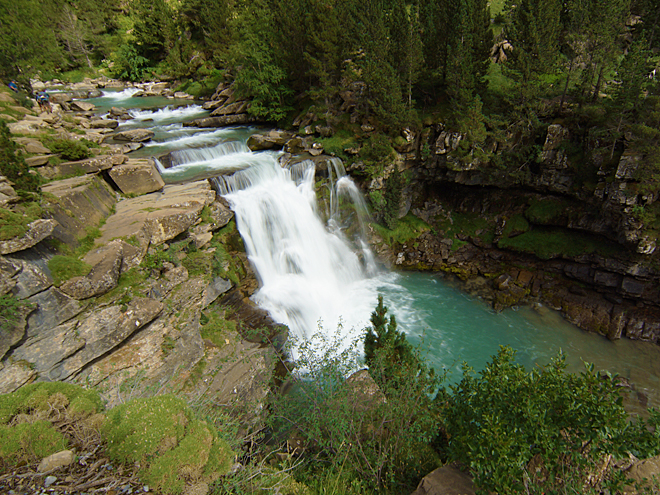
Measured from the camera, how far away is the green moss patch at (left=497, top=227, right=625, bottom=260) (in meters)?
21.0

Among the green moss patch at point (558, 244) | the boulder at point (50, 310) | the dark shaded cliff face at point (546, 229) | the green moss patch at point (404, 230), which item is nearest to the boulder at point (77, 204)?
the boulder at point (50, 310)

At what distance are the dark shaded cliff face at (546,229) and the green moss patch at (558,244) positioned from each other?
6cm

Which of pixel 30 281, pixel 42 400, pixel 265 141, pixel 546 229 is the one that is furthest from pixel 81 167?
pixel 546 229

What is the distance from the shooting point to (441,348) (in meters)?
19.0

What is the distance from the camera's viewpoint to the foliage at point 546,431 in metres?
5.95

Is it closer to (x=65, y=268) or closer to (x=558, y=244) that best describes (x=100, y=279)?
(x=65, y=268)

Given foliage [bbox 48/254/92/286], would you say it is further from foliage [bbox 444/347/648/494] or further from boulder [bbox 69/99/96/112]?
boulder [bbox 69/99/96/112]

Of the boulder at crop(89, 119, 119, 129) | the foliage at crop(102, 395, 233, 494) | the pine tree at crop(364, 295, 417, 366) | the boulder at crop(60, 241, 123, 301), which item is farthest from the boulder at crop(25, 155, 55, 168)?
the pine tree at crop(364, 295, 417, 366)

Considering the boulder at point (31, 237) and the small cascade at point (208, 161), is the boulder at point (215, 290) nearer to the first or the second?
the boulder at point (31, 237)

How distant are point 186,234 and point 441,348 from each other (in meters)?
15.5

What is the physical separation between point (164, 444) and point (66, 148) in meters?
17.0

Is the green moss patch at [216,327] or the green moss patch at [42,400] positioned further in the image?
the green moss patch at [216,327]

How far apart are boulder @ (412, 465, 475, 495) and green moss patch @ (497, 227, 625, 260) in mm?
19424

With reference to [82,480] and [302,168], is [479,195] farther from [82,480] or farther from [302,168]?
[82,480]
